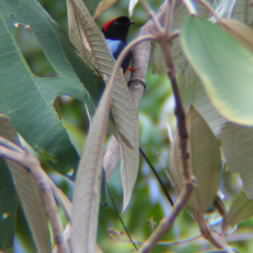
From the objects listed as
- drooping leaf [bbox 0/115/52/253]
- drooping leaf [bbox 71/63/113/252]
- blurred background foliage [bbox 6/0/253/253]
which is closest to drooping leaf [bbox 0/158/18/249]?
drooping leaf [bbox 0/115/52/253]

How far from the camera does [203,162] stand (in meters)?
1.32

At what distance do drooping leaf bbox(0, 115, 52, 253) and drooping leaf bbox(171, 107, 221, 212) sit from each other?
30cm

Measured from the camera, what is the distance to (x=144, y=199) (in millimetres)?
2627

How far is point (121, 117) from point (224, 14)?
1.48ft

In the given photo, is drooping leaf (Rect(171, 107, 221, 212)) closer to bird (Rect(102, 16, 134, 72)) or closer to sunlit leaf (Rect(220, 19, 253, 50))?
sunlit leaf (Rect(220, 19, 253, 50))

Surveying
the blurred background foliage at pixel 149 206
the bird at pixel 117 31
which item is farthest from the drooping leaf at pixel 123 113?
the bird at pixel 117 31

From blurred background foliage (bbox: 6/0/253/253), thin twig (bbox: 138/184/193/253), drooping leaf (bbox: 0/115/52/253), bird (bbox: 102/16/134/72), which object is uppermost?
thin twig (bbox: 138/184/193/253)

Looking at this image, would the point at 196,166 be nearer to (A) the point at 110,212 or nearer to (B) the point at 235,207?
(B) the point at 235,207

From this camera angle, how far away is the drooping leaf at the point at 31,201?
4.03 feet

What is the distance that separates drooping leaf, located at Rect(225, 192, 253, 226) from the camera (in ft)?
4.64

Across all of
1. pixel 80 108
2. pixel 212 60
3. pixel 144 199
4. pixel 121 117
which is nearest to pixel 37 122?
pixel 121 117

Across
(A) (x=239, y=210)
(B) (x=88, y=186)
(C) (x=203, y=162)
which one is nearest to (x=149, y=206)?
(A) (x=239, y=210)

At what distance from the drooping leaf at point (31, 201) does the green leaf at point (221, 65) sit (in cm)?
50

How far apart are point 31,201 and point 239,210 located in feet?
1.70
